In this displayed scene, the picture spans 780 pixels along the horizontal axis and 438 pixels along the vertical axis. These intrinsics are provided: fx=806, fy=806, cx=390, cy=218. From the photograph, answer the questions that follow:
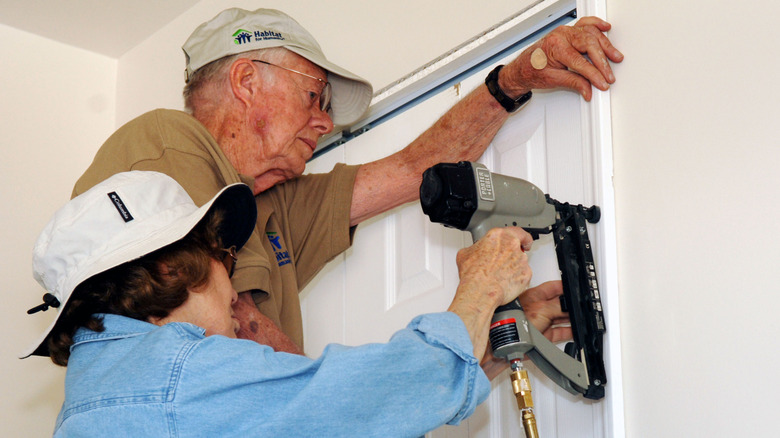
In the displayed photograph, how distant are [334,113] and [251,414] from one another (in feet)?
3.74

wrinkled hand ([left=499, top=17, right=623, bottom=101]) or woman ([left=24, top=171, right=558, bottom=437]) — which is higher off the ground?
wrinkled hand ([left=499, top=17, right=623, bottom=101])

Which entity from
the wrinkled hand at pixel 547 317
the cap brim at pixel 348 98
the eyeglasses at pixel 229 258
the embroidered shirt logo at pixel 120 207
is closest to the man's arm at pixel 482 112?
the cap brim at pixel 348 98

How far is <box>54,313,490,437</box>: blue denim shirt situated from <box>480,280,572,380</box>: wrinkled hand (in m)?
0.35

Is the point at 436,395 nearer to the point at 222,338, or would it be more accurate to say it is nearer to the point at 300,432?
the point at 300,432

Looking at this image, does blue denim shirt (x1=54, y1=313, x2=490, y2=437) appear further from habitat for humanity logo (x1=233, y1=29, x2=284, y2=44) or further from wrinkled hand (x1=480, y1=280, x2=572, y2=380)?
habitat for humanity logo (x1=233, y1=29, x2=284, y2=44)

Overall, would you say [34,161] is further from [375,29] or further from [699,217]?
[699,217]

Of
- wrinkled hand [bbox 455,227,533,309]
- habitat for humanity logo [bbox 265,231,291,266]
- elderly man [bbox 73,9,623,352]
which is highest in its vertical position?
elderly man [bbox 73,9,623,352]

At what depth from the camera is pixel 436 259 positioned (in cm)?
190

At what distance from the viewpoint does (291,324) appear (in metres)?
1.90

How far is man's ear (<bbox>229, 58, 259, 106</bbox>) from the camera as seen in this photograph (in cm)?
193

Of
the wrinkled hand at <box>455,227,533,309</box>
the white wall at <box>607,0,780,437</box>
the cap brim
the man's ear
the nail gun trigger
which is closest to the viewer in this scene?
the white wall at <box>607,0,780,437</box>

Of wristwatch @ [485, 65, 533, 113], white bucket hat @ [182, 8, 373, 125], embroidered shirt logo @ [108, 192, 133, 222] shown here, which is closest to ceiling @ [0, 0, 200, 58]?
white bucket hat @ [182, 8, 373, 125]

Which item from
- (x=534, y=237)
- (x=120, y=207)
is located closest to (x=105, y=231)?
(x=120, y=207)

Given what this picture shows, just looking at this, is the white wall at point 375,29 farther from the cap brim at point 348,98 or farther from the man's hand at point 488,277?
the man's hand at point 488,277
